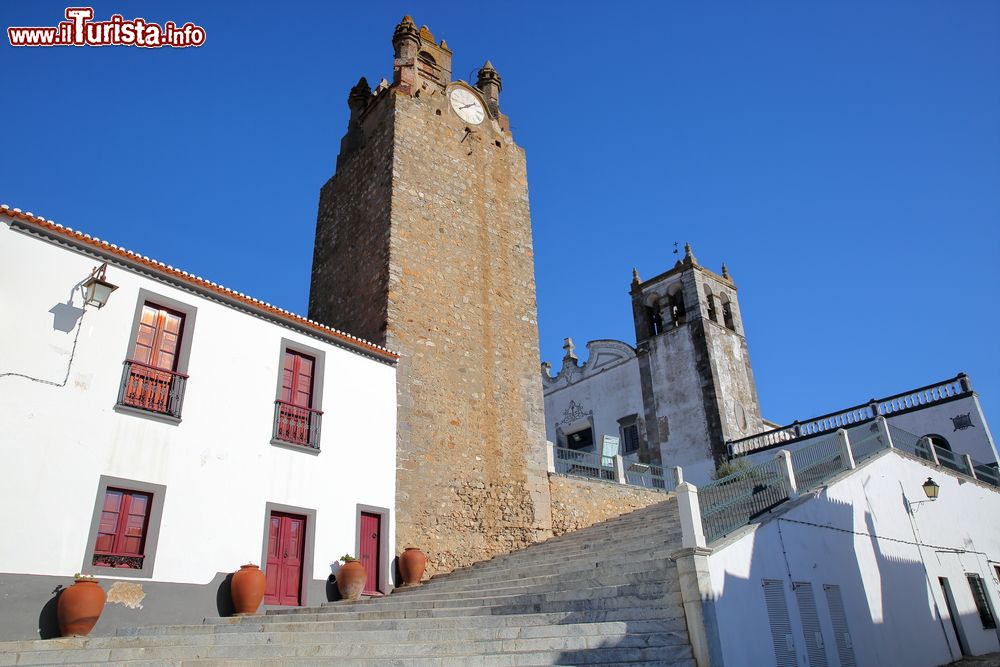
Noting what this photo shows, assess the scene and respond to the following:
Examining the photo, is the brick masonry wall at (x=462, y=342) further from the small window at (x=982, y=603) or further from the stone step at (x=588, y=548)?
the small window at (x=982, y=603)

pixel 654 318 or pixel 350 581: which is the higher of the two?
pixel 654 318

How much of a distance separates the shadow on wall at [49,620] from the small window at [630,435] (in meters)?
19.7

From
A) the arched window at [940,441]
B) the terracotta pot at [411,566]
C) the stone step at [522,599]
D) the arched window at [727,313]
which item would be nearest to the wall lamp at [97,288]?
the stone step at [522,599]

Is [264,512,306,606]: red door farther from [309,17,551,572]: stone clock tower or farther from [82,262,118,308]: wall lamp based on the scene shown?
[82,262,118,308]: wall lamp

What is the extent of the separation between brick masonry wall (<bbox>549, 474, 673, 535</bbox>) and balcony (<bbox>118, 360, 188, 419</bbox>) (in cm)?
790

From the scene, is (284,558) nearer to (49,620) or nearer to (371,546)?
(371,546)

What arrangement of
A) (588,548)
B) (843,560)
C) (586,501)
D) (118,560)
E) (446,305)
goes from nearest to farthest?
(118,560)
(843,560)
(588,548)
(446,305)
(586,501)

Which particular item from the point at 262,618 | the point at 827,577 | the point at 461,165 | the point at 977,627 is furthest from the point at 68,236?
the point at 977,627

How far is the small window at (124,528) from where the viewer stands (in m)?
8.55

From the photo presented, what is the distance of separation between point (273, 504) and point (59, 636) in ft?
10.1

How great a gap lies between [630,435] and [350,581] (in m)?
16.4

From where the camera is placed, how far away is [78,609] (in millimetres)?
7805

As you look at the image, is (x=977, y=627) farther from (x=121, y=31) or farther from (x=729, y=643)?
(x=121, y=31)

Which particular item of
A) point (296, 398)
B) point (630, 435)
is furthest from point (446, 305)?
point (630, 435)
